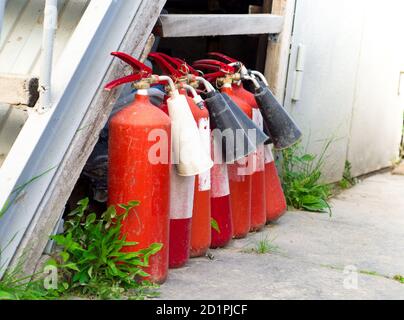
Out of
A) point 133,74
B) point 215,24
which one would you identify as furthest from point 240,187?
point 133,74

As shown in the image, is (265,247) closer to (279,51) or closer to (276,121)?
(276,121)

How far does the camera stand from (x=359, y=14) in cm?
647

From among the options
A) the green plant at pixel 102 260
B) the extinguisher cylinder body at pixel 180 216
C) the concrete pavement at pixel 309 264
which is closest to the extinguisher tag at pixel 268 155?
the concrete pavement at pixel 309 264

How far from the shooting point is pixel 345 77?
642 centimetres

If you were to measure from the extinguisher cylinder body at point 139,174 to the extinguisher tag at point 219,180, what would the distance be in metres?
0.75

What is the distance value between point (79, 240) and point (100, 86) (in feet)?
2.23

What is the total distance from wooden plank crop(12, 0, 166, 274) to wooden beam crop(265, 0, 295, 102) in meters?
1.78

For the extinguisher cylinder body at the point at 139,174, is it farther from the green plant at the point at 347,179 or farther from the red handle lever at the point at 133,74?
the green plant at the point at 347,179

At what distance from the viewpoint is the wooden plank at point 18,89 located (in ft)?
9.62

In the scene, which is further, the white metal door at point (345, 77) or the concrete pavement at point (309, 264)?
the white metal door at point (345, 77)

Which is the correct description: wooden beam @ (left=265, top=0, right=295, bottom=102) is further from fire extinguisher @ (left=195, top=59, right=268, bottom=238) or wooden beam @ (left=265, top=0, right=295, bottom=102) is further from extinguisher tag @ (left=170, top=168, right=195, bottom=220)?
extinguisher tag @ (left=170, top=168, right=195, bottom=220)

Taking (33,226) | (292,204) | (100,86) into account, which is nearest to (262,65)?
(292,204)
